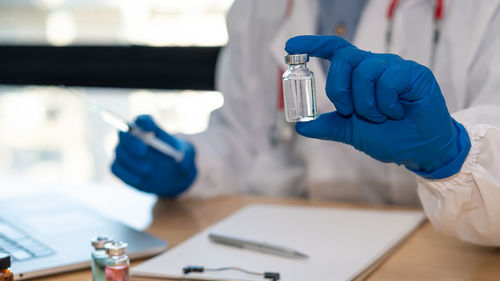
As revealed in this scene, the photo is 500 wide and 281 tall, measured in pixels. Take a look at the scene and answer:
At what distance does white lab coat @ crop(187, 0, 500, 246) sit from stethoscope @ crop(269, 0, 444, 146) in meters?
0.01

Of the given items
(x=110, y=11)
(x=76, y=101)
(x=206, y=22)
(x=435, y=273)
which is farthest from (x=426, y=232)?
(x=76, y=101)

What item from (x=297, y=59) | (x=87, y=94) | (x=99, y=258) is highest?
(x=297, y=59)

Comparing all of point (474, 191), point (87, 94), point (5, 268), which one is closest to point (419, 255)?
point (474, 191)

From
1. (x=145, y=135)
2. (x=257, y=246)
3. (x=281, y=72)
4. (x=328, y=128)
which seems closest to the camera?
(x=328, y=128)

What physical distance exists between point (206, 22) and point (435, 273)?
1.66m

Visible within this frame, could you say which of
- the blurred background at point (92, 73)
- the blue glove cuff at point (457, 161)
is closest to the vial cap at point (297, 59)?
the blue glove cuff at point (457, 161)

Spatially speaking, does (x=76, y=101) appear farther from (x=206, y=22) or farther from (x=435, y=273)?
(x=435, y=273)

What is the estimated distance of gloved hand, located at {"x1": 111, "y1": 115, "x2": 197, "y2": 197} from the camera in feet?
4.52

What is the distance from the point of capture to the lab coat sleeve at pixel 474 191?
910 mm

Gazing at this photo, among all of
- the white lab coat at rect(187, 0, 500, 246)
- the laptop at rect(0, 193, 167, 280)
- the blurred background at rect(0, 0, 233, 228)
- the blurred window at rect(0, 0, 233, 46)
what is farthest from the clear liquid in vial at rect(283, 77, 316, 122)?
the blurred window at rect(0, 0, 233, 46)

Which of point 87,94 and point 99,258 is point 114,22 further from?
point 99,258

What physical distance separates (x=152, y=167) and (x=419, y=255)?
66 cm

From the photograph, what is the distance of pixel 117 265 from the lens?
81cm

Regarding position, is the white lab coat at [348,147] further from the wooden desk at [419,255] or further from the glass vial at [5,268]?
the glass vial at [5,268]
